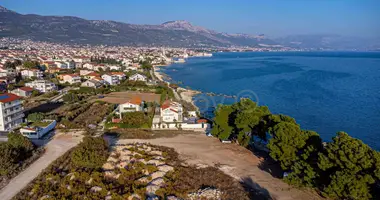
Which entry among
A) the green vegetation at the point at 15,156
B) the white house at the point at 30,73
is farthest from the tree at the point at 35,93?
the green vegetation at the point at 15,156

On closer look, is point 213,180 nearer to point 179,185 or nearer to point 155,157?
point 179,185

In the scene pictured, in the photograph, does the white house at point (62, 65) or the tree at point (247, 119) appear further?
the white house at point (62, 65)

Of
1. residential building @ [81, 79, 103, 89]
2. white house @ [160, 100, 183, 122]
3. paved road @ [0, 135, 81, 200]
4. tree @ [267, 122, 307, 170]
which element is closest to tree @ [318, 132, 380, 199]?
tree @ [267, 122, 307, 170]

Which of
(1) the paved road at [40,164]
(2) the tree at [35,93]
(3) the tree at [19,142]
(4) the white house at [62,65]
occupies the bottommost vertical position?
(1) the paved road at [40,164]

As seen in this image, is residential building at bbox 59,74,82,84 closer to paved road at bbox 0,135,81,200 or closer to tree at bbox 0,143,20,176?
paved road at bbox 0,135,81,200

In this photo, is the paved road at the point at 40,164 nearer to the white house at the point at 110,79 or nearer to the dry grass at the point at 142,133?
the dry grass at the point at 142,133
